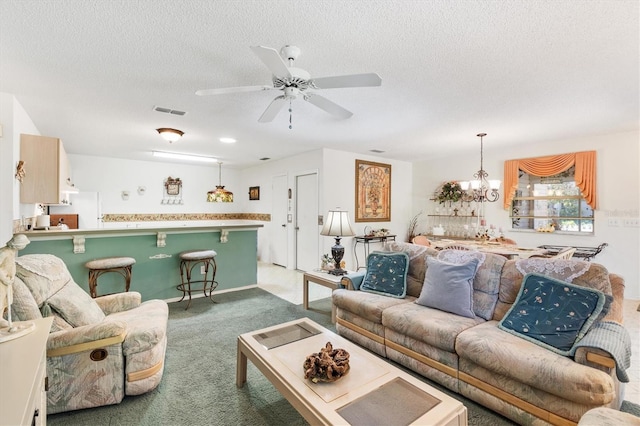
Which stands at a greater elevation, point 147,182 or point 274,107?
point 274,107

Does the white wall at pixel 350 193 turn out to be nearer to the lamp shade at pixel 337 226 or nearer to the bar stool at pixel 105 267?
the lamp shade at pixel 337 226

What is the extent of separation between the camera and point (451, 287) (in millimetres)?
2463

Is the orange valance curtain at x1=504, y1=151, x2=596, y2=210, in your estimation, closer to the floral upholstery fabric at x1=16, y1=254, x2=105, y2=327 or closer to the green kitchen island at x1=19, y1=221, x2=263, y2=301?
the green kitchen island at x1=19, y1=221, x2=263, y2=301

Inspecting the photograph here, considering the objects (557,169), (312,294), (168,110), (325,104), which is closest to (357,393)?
(325,104)

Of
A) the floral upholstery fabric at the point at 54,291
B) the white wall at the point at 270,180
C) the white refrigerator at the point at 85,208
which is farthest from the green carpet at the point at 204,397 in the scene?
the white refrigerator at the point at 85,208

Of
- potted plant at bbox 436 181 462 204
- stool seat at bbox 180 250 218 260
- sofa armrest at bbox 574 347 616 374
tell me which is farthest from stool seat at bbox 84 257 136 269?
potted plant at bbox 436 181 462 204

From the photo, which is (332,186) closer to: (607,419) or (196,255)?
(196,255)

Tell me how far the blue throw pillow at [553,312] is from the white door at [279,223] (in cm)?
472

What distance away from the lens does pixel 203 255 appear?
3926 mm

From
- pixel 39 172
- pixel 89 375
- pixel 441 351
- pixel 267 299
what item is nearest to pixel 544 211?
pixel 441 351

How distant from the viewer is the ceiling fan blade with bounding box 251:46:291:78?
164 centimetres

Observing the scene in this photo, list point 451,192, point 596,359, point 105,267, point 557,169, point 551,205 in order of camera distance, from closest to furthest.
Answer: point 596,359 → point 105,267 → point 557,169 → point 551,205 → point 451,192

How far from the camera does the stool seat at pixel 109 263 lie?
131 inches

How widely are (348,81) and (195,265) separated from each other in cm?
347
